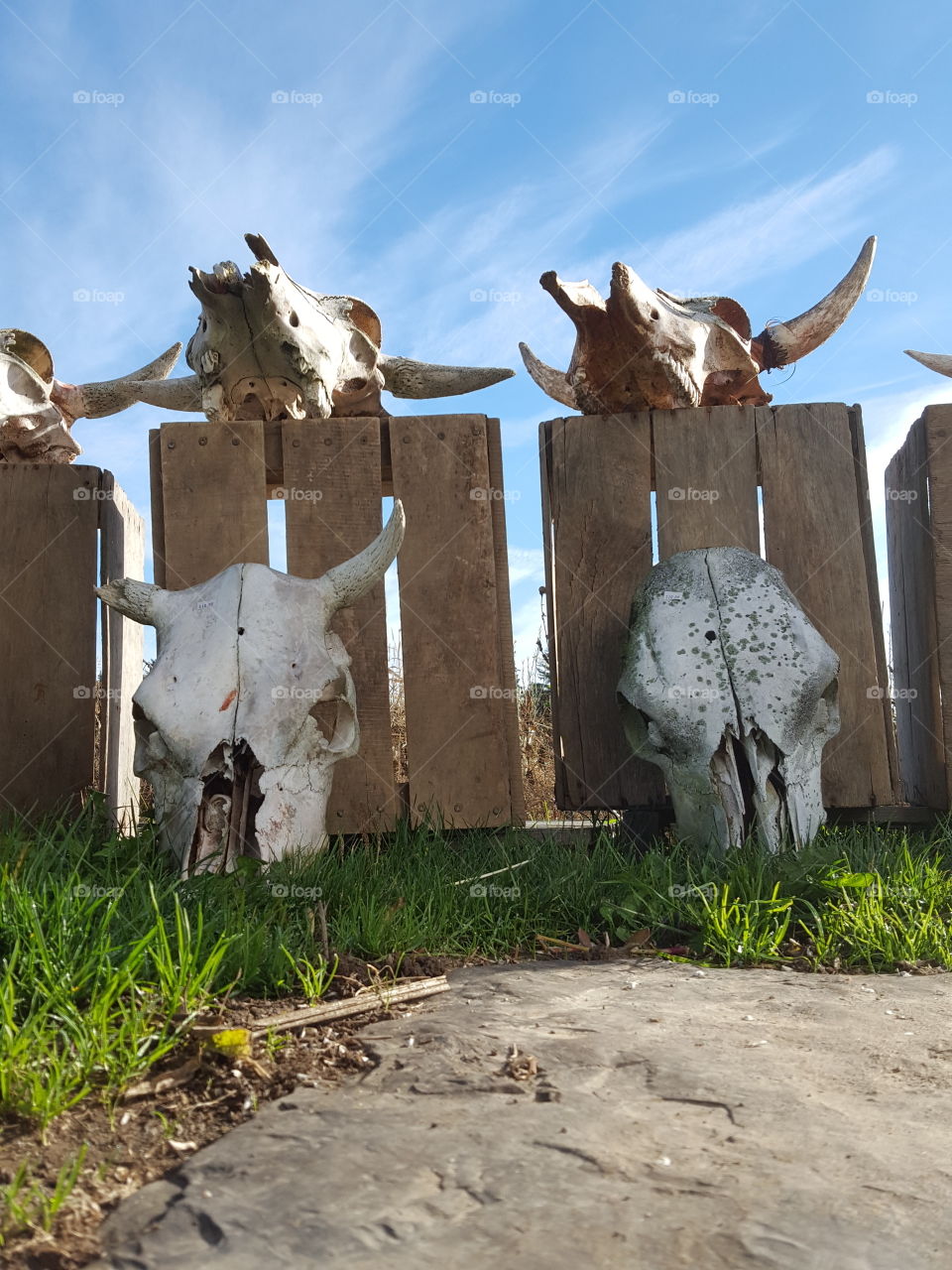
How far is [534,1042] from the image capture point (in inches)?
110

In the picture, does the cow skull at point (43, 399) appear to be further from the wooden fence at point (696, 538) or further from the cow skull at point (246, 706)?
the wooden fence at point (696, 538)

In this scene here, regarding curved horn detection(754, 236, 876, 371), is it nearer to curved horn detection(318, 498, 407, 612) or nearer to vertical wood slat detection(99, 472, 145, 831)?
curved horn detection(318, 498, 407, 612)

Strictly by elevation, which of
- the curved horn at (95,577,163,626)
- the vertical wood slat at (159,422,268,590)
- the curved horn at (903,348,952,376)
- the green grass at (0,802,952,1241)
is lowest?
the green grass at (0,802,952,1241)

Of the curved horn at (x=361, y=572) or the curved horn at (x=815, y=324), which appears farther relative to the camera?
the curved horn at (x=815, y=324)

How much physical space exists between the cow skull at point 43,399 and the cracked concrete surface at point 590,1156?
4638mm

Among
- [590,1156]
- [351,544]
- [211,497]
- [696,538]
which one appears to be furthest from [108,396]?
[590,1156]

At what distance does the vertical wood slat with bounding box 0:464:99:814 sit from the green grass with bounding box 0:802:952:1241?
59 centimetres

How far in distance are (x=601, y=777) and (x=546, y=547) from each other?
117cm

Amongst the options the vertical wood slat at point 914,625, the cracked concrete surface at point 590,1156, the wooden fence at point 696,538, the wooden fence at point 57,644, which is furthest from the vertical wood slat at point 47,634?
the vertical wood slat at point 914,625

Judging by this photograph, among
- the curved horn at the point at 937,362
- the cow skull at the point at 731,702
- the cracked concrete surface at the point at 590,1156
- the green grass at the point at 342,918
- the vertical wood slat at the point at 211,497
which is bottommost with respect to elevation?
the cracked concrete surface at the point at 590,1156

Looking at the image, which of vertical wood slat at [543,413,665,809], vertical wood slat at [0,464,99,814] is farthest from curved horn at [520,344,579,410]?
vertical wood slat at [0,464,99,814]

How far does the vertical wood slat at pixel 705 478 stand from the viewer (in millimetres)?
5863

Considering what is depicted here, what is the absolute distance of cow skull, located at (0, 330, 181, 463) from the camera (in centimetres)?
649

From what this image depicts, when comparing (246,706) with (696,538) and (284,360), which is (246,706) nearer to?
(284,360)
